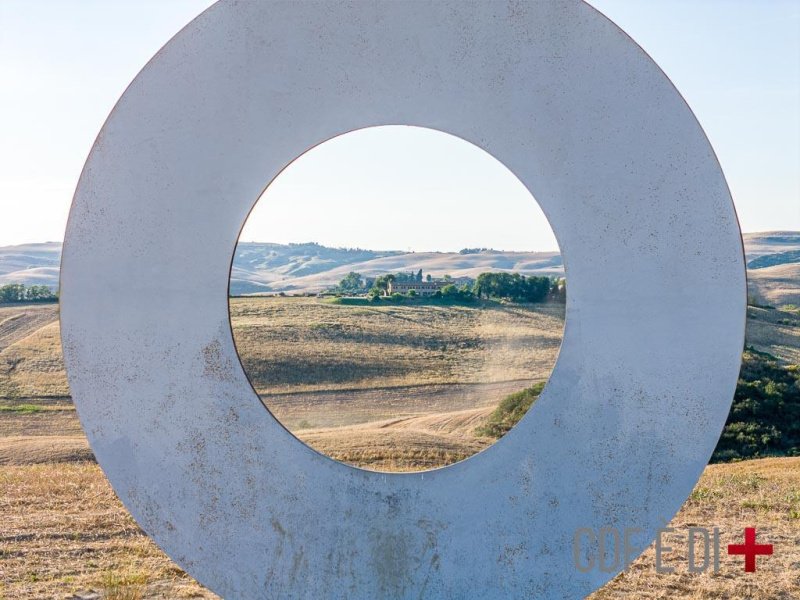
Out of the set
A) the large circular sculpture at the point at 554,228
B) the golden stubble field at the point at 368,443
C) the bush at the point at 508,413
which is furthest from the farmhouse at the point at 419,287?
the large circular sculpture at the point at 554,228

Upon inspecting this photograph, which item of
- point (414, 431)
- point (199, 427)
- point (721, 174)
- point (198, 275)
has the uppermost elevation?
point (721, 174)

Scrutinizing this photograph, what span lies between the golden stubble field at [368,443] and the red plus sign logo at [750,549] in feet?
0.35

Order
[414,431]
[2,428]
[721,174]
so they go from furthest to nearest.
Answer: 1. [2,428]
2. [414,431]
3. [721,174]

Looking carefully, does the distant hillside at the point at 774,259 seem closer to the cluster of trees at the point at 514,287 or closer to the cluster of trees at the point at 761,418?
the cluster of trees at the point at 761,418

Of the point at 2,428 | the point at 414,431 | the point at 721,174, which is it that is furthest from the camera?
the point at 2,428

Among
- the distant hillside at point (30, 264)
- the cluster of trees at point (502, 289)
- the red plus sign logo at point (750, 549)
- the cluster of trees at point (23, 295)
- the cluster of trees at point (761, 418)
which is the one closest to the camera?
the red plus sign logo at point (750, 549)

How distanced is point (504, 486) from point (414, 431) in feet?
16.5

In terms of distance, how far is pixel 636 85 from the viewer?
5.52 m

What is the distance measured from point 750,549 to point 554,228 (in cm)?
380

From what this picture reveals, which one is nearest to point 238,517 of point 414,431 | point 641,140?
point 641,140

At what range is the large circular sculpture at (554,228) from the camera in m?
5.52

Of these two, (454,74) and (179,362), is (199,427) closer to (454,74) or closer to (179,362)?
(179,362)

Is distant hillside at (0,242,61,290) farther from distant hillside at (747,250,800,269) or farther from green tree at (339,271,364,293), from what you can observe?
distant hillside at (747,250,800,269)

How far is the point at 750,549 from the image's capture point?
764cm
